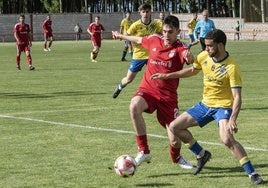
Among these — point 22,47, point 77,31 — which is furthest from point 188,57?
point 77,31

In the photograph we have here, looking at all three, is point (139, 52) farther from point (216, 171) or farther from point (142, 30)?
point (216, 171)

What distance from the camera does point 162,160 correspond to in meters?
10.5

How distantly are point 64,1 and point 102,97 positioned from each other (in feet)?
313

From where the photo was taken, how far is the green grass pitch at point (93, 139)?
9273mm

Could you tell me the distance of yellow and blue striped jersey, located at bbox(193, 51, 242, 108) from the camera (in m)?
8.94

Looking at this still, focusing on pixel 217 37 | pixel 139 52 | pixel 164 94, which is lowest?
pixel 139 52

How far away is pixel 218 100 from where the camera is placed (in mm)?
9195

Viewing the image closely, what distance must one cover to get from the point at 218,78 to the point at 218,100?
A: 29 centimetres

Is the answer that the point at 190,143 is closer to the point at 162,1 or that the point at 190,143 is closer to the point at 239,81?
the point at 239,81

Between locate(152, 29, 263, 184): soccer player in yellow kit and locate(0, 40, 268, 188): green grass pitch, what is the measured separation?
1.08 feet

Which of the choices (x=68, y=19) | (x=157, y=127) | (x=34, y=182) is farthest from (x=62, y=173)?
(x=68, y=19)

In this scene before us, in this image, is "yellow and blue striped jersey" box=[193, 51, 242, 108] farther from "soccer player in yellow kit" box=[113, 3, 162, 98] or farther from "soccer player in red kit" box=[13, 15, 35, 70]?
"soccer player in red kit" box=[13, 15, 35, 70]

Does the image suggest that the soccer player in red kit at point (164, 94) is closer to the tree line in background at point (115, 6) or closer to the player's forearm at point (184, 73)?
the player's forearm at point (184, 73)

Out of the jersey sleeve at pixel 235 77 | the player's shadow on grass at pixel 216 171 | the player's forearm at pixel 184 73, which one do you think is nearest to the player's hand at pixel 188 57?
the player's forearm at pixel 184 73
